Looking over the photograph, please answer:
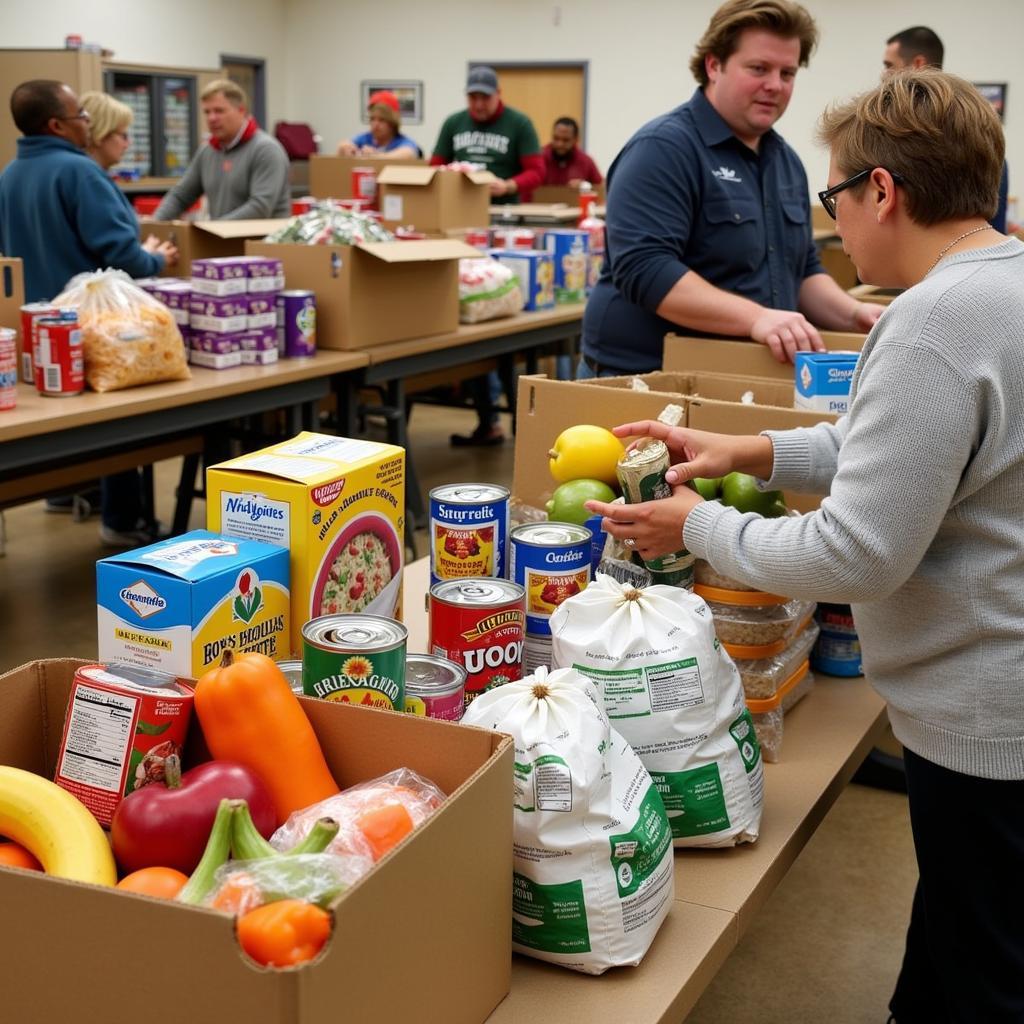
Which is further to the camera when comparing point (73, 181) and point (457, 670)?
point (73, 181)

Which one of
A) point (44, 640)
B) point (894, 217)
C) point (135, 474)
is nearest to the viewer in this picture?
point (894, 217)

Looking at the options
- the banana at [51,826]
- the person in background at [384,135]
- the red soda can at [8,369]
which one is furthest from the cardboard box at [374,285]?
the person in background at [384,135]

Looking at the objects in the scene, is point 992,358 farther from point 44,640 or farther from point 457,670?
point 44,640

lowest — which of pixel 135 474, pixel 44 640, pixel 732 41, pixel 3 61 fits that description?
pixel 44 640

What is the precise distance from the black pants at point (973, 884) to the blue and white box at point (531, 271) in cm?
384

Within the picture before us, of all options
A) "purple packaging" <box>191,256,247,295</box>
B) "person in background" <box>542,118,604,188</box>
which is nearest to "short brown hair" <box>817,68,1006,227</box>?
"purple packaging" <box>191,256,247,295</box>

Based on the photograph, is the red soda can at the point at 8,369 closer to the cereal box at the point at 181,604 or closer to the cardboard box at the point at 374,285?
the cardboard box at the point at 374,285

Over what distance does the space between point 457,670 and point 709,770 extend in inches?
11.2

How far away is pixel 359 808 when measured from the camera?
3.26ft

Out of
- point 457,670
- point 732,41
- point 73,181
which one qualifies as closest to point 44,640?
point 73,181

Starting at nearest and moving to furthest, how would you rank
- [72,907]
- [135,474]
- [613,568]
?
[72,907] → [613,568] → [135,474]

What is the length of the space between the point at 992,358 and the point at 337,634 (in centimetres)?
67

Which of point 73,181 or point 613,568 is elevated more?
point 73,181

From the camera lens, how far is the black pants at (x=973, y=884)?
1.34 m
